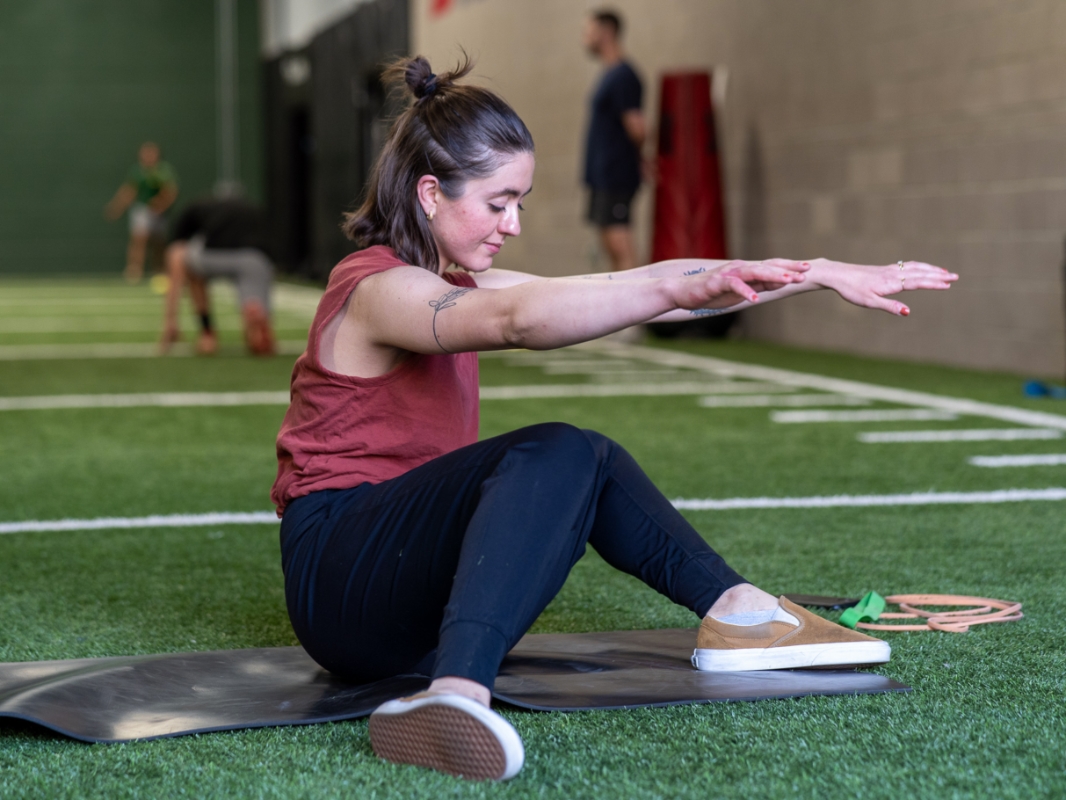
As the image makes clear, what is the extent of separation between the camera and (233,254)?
779cm

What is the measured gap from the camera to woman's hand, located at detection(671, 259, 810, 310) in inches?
60.5

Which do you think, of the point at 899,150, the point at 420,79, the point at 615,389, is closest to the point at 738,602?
the point at 420,79

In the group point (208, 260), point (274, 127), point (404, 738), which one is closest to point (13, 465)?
point (404, 738)

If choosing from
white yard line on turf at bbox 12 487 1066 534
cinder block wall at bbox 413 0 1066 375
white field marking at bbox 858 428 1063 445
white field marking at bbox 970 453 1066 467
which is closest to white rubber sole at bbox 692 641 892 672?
white yard line on turf at bbox 12 487 1066 534

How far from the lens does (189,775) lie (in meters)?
1.62

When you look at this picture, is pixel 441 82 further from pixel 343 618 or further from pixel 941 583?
pixel 941 583

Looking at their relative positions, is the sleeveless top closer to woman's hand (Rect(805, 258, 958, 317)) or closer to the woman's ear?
the woman's ear

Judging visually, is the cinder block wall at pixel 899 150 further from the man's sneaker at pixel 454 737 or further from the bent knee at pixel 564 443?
the man's sneaker at pixel 454 737

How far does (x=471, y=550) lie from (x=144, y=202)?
1689cm

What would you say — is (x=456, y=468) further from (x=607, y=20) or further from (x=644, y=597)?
(x=607, y=20)

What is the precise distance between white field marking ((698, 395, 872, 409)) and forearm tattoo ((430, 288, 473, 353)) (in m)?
3.80

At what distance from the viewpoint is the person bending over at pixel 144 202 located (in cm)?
1748

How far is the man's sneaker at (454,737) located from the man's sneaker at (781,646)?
52cm

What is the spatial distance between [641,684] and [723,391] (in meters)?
4.12
